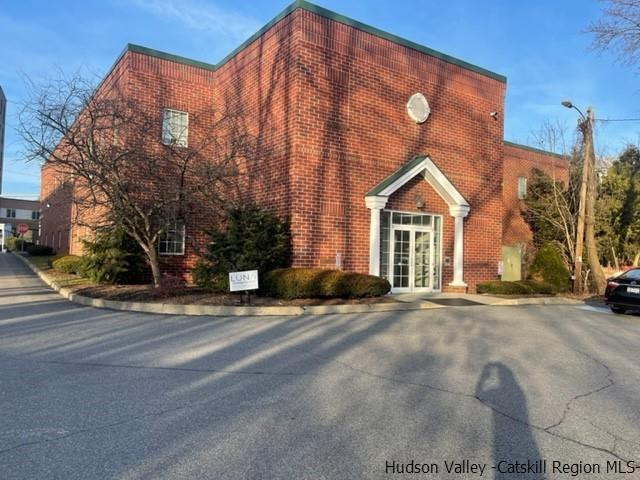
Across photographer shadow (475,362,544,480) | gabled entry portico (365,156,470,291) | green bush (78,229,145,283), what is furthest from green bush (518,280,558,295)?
green bush (78,229,145,283)

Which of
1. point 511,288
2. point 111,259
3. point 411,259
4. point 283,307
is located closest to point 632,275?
point 511,288

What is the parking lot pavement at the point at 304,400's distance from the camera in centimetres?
372

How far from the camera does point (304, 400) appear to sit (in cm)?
515

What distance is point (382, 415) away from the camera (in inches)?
186

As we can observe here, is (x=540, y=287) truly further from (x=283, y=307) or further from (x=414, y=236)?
(x=283, y=307)

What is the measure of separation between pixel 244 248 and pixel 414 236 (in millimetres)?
5964

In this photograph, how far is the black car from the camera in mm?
12625

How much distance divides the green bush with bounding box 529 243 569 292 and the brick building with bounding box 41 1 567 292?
7.58 ft

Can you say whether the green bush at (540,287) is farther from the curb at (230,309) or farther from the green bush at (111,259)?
the green bush at (111,259)

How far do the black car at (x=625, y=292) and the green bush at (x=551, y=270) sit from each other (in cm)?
583

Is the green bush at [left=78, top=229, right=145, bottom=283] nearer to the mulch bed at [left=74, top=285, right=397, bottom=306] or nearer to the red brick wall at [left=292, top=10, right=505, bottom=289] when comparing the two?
the mulch bed at [left=74, top=285, right=397, bottom=306]

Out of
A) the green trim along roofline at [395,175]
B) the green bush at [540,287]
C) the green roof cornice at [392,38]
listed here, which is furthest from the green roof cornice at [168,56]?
the green bush at [540,287]

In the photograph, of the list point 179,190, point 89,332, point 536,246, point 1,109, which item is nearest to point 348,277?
point 179,190

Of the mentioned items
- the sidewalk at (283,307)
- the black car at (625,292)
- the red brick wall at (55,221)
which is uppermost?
the red brick wall at (55,221)
